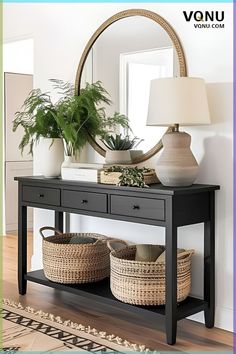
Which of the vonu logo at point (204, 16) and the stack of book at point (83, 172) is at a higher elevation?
the vonu logo at point (204, 16)

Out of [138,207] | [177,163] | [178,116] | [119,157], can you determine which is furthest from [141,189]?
[119,157]

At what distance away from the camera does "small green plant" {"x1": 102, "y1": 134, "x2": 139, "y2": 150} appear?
361 centimetres

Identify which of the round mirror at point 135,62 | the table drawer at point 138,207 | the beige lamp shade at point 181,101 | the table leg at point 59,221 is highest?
the round mirror at point 135,62

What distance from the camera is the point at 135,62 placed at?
11.6ft

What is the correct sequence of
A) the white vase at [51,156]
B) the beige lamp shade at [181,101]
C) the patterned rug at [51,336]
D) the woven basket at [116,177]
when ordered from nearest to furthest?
the patterned rug at [51,336] → the beige lamp shade at [181,101] → the woven basket at [116,177] → the white vase at [51,156]

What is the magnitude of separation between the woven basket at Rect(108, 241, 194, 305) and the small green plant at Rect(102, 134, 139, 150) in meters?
0.83

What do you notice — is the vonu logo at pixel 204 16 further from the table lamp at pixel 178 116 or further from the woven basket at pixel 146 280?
the woven basket at pixel 146 280

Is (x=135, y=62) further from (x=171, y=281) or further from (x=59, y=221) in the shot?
(x=171, y=281)

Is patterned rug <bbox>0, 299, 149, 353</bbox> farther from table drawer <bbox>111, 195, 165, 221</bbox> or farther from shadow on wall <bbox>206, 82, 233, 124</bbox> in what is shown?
shadow on wall <bbox>206, 82, 233, 124</bbox>

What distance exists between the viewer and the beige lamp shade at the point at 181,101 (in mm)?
2924

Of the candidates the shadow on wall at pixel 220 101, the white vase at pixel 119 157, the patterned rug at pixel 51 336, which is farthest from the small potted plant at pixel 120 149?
the patterned rug at pixel 51 336

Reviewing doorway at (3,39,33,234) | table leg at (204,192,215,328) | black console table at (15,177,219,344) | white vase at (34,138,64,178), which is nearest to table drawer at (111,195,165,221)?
black console table at (15,177,219,344)

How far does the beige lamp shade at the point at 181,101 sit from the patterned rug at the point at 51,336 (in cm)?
122

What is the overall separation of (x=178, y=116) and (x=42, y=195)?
3.98ft
